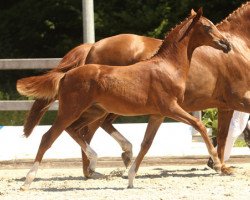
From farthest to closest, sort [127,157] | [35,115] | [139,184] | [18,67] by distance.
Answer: [18,67], [35,115], [127,157], [139,184]

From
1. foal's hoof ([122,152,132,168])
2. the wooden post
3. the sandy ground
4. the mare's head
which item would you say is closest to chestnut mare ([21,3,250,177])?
foal's hoof ([122,152,132,168])

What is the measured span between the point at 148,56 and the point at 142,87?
133 centimetres

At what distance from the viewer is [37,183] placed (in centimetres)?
956

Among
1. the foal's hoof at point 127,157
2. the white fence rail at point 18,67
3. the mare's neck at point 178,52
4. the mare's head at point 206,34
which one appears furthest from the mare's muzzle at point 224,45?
the white fence rail at point 18,67

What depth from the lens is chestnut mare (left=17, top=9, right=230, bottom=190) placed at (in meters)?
8.64

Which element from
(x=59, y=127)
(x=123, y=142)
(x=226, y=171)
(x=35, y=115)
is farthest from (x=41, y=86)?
(x=226, y=171)

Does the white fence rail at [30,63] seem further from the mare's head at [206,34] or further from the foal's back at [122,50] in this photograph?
the mare's head at [206,34]

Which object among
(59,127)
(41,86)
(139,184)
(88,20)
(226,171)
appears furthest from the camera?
(88,20)

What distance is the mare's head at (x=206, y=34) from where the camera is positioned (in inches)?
348

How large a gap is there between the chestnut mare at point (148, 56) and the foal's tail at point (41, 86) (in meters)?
0.70

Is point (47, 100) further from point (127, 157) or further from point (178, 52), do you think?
point (178, 52)

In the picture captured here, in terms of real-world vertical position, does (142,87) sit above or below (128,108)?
above

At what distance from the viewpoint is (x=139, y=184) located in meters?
9.16

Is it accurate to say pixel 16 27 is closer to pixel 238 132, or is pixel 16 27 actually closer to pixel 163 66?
pixel 238 132
